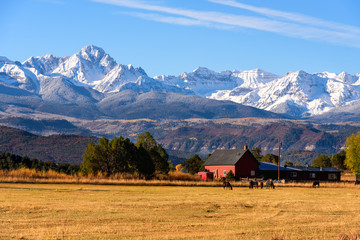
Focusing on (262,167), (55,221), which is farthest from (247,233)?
(262,167)

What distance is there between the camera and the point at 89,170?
92.6 metres

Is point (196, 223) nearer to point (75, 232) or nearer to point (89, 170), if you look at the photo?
point (75, 232)

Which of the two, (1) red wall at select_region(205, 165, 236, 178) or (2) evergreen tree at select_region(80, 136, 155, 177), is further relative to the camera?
(1) red wall at select_region(205, 165, 236, 178)

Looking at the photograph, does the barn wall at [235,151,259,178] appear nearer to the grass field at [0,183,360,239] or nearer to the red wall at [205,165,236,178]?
the red wall at [205,165,236,178]

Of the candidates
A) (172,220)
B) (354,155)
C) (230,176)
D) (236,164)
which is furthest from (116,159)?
(172,220)

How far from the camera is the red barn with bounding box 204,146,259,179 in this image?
11738cm

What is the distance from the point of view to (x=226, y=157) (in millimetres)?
123312

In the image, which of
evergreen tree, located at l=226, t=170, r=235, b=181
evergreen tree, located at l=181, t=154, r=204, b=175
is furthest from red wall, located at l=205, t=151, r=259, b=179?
evergreen tree, located at l=181, t=154, r=204, b=175

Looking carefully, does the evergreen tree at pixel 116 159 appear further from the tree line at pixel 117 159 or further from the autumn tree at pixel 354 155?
the autumn tree at pixel 354 155

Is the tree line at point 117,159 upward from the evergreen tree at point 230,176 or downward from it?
upward

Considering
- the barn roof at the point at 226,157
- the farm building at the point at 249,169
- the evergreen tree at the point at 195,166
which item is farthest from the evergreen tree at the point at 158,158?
the evergreen tree at the point at 195,166

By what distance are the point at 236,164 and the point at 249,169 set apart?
12.7ft

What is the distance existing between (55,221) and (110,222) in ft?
9.68

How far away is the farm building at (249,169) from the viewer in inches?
4648
